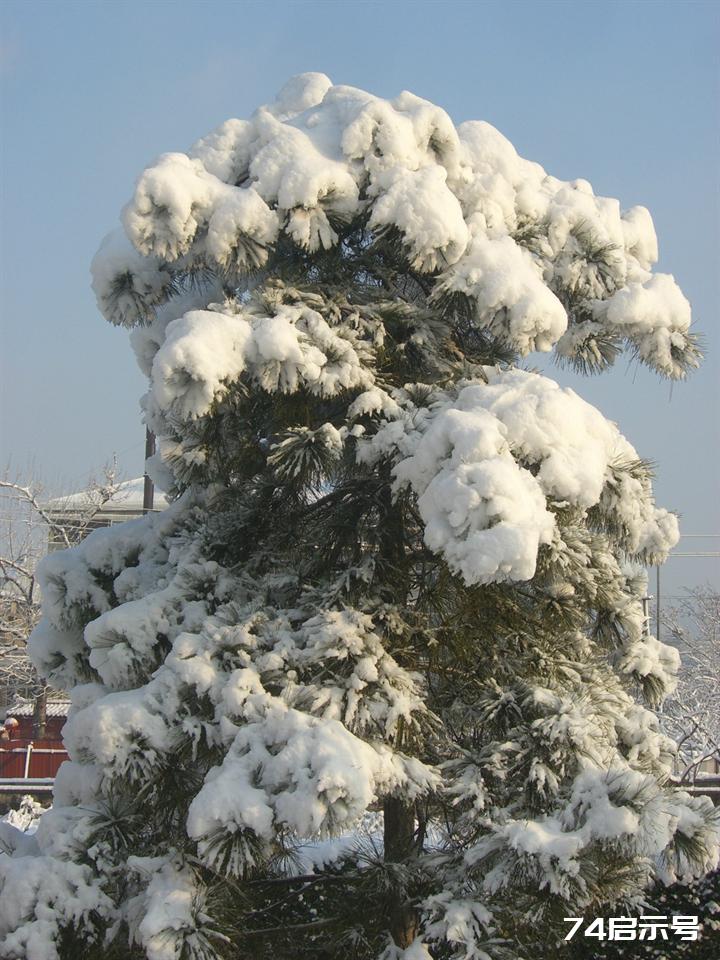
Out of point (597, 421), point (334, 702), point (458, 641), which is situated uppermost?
point (597, 421)

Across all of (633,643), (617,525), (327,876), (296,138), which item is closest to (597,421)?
(617,525)

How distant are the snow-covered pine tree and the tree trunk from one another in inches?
0.9

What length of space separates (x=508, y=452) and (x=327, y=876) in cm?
216

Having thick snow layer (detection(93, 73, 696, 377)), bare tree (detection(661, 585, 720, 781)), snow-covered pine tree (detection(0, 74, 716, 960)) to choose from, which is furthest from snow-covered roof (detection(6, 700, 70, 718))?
thick snow layer (detection(93, 73, 696, 377))

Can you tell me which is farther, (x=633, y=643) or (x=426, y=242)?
(x=633, y=643)

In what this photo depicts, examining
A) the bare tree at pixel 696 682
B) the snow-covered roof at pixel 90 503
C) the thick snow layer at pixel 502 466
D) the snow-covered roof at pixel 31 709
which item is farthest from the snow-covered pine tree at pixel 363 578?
the snow-covered roof at pixel 31 709

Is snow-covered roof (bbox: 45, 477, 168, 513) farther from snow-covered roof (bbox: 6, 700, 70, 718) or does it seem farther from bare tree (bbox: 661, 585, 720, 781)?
bare tree (bbox: 661, 585, 720, 781)

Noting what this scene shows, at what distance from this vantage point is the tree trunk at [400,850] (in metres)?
4.36

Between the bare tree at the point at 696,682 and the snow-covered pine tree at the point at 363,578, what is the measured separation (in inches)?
435

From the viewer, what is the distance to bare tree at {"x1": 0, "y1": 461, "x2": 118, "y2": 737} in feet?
Result: 62.5

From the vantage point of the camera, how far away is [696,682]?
22.5m

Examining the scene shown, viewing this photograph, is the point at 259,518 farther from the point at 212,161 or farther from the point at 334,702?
the point at 212,161

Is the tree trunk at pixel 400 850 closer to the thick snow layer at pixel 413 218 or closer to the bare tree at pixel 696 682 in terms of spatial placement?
the thick snow layer at pixel 413 218

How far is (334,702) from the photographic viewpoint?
12.5 feet
